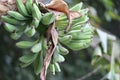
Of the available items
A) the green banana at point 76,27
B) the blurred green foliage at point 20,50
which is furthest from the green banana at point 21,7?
the blurred green foliage at point 20,50

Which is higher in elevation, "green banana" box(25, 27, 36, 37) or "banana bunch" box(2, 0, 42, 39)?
"banana bunch" box(2, 0, 42, 39)

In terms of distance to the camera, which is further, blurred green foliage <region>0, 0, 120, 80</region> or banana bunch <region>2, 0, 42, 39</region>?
blurred green foliage <region>0, 0, 120, 80</region>

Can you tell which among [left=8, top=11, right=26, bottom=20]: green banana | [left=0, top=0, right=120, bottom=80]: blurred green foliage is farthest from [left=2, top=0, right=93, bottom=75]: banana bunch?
[left=0, top=0, right=120, bottom=80]: blurred green foliage

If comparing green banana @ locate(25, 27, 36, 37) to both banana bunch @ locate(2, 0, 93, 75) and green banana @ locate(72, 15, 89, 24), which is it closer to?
banana bunch @ locate(2, 0, 93, 75)

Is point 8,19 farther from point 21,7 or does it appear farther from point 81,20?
point 81,20

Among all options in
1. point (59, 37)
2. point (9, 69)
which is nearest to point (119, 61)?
point (9, 69)

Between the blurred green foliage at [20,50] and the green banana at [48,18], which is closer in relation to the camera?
the green banana at [48,18]

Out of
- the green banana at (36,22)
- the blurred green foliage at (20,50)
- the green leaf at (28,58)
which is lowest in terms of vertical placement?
the blurred green foliage at (20,50)

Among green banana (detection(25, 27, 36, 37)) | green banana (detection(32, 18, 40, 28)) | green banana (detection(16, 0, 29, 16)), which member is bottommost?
green banana (detection(25, 27, 36, 37))

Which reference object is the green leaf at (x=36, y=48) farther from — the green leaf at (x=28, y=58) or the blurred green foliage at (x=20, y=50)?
the blurred green foliage at (x=20, y=50)

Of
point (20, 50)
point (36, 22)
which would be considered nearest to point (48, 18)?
point (36, 22)

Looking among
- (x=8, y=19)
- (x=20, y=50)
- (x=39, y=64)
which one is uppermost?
(x=8, y=19)
